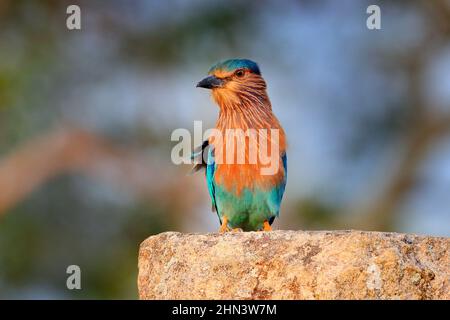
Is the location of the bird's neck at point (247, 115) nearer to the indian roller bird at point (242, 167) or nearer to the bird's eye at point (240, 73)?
the indian roller bird at point (242, 167)

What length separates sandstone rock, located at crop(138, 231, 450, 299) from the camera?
11.1 ft

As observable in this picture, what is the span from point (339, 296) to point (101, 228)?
Answer: 5.94 metres

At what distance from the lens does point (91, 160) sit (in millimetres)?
9367

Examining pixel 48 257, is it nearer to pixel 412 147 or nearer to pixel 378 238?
pixel 412 147

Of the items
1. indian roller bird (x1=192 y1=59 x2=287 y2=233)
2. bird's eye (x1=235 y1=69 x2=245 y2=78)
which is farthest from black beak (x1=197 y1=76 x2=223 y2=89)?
bird's eye (x1=235 y1=69 x2=245 y2=78)

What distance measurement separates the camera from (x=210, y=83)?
5.72 m

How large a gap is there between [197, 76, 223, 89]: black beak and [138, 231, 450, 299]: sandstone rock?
2066 millimetres

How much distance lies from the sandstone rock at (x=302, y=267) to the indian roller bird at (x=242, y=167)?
1506 millimetres

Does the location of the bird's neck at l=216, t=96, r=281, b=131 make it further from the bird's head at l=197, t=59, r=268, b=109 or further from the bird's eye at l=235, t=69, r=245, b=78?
the bird's eye at l=235, t=69, r=245, b=78

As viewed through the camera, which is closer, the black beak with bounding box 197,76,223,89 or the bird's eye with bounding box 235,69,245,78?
the black beak with bounding box 197,76,223,89

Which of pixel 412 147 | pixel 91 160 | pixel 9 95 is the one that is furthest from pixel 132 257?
pixel 412 147

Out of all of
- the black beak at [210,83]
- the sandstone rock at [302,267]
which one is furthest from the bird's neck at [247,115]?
the sandstone rock at [302,267]
